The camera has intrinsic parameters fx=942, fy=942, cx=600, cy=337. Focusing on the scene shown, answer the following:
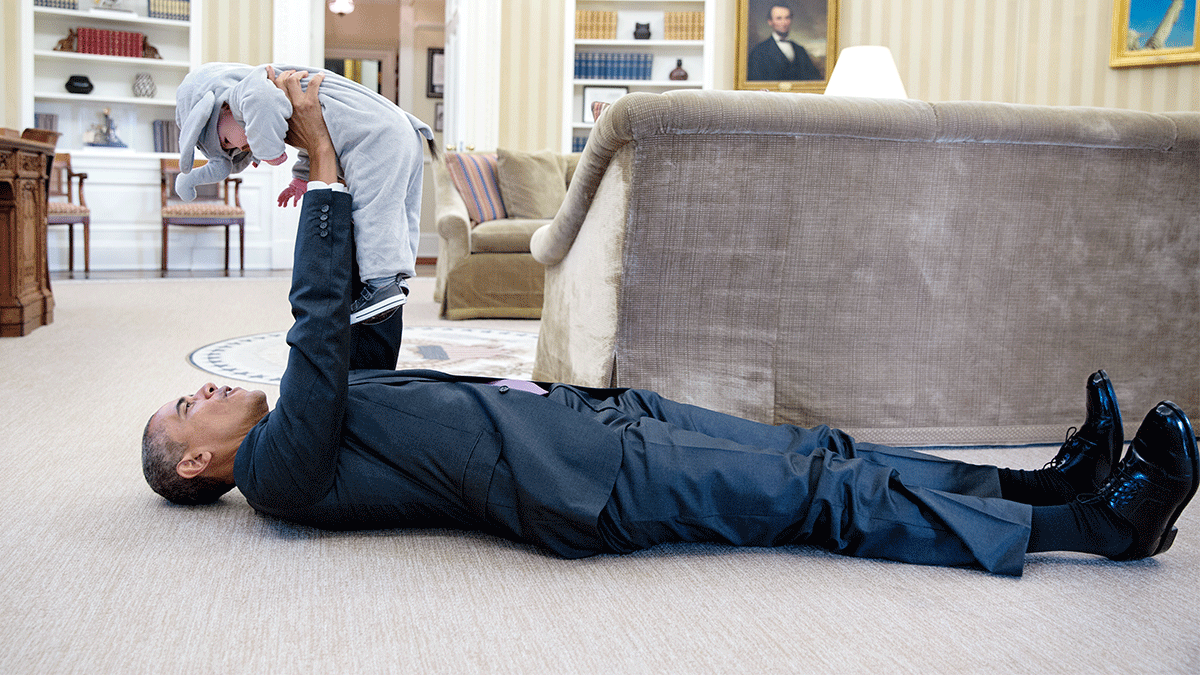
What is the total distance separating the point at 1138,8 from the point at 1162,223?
15.3ft

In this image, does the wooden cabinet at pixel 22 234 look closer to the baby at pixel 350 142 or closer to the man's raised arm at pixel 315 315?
the baby at pixel 350 142

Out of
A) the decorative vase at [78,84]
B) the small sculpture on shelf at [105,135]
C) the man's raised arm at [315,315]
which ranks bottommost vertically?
the man's raised arm at [315,315]

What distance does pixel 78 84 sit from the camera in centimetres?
697

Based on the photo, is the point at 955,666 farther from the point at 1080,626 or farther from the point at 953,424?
the point at 953,424

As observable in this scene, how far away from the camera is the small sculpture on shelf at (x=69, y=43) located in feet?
22.9

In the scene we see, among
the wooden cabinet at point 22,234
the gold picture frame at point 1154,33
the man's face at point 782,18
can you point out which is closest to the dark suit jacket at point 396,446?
the wooden cabinet at point 22,234

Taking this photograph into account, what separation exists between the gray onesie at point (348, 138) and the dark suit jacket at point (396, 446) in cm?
4

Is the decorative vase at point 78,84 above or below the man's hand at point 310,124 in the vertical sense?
above

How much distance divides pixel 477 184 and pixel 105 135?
3.75 metres

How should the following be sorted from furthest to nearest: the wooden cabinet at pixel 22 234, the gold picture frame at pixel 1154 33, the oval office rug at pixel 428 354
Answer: the gold picture frame at pixel 1154 33 < the wooden cabinet at pixel 22 234 < the oval office rug at pixel 428 354

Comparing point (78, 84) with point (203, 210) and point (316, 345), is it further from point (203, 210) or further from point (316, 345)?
point (316, 345)

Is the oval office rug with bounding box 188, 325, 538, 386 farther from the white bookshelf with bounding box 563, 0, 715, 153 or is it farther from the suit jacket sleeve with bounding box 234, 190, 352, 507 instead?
the white bookshelf with bounding box 563, 0, 715, 153

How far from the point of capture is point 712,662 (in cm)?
115

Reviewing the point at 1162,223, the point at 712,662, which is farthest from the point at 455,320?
the point at 712,662
